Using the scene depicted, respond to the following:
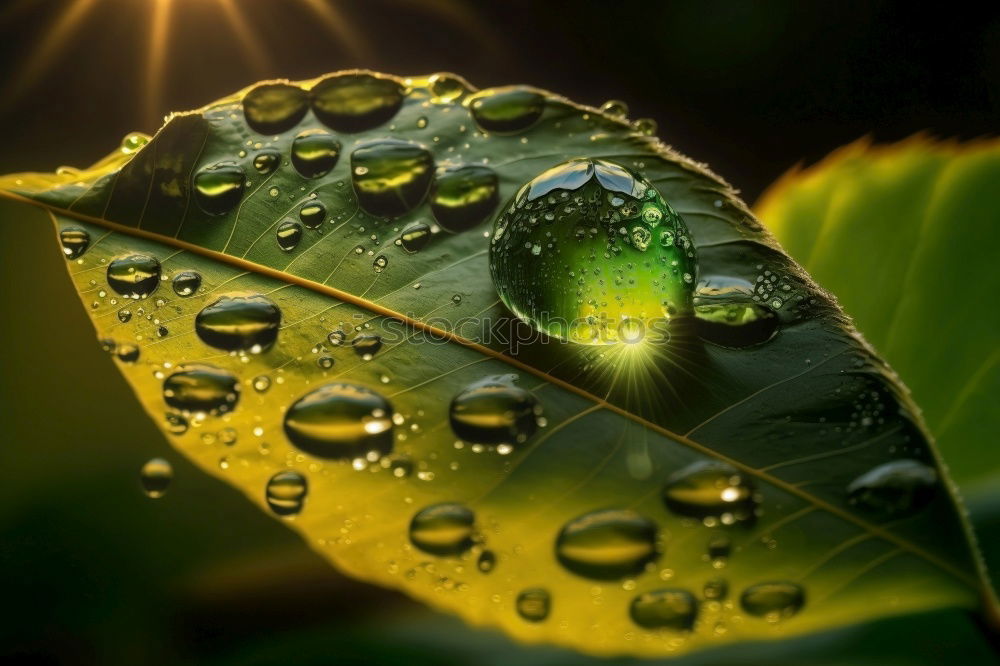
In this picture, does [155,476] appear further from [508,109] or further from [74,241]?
[508,109]

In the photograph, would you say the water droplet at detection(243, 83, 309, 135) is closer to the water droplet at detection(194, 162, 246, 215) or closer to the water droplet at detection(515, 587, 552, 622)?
the water droplet at detection(194, 162, 246, 215)

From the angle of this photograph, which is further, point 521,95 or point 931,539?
point 521,95

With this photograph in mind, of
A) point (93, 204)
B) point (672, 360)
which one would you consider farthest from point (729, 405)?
point (93, 204)

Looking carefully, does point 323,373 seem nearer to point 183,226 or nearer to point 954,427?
point 183,226

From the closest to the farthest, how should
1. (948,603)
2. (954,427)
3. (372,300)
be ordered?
(948,603) < (372,300) < (954,427)

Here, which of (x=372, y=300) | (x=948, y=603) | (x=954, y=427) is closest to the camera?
(x=948, y=603)

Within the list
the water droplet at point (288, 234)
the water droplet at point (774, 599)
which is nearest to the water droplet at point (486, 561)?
the water droplet at point (774, 599)
